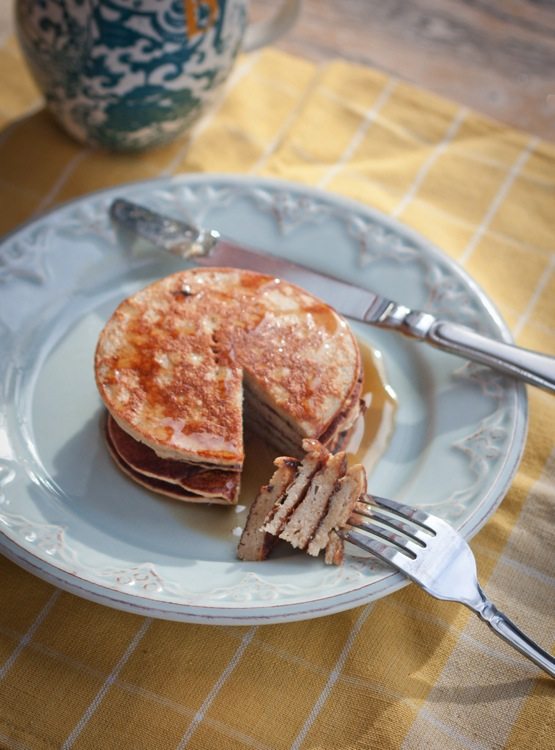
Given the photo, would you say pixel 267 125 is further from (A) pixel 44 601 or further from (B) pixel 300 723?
(B) pixel 300 723

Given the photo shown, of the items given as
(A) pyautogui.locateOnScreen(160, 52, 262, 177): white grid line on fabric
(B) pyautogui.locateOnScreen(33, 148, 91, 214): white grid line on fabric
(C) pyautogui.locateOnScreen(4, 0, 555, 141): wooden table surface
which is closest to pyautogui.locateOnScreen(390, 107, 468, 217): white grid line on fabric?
(C) pyautogui.locateOnScreen(4, 0, 555, 141): wooden table surface

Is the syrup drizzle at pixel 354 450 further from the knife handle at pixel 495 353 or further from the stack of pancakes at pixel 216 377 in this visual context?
the knife handle at pixel 495 353

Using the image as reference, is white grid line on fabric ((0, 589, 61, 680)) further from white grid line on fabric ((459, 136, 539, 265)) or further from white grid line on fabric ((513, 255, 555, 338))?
white grid line on fabric ((459, 136, 539, 265))

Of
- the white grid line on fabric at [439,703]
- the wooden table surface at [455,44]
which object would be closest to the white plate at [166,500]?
the white grid line on fabric at [439,703]

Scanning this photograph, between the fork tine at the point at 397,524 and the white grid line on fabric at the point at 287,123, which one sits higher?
the white grid line on fabric at the point at 287,123

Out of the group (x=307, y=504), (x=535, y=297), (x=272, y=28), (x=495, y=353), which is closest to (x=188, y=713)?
(x=307, y=504)

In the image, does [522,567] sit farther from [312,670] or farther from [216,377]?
[216,377]
